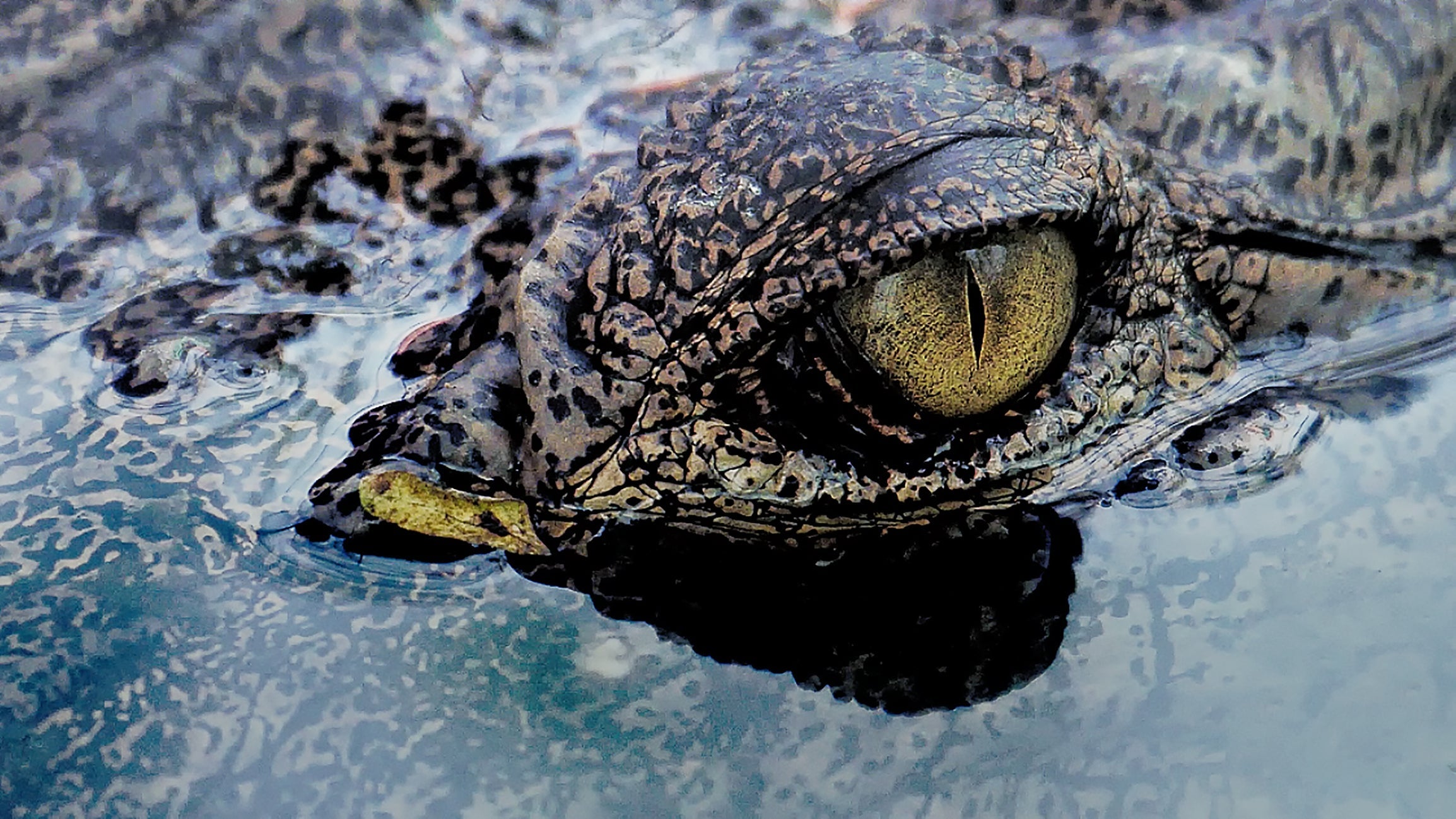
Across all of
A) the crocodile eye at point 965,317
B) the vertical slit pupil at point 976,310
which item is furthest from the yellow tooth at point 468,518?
the vertical slit pupil at point 976,310

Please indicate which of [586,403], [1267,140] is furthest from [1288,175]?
[586,403]

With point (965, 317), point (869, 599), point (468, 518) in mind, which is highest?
point (965, 317)

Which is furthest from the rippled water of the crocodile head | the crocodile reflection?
the crocodile head

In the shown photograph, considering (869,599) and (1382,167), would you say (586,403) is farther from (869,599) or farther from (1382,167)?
(1382,167)

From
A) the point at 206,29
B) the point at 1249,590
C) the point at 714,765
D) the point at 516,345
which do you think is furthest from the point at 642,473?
the point at 206,29

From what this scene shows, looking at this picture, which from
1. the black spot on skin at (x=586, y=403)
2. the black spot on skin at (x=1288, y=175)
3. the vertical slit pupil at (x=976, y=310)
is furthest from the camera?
the black spot on skin at (x=1288, y=175)

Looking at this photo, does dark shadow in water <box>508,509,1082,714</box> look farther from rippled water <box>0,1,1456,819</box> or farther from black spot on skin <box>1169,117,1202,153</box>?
black spot on skin <box>1169,117,1202,153</box>

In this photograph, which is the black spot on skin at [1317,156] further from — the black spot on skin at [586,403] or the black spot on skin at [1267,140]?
the black spot on skin at [586,403]
